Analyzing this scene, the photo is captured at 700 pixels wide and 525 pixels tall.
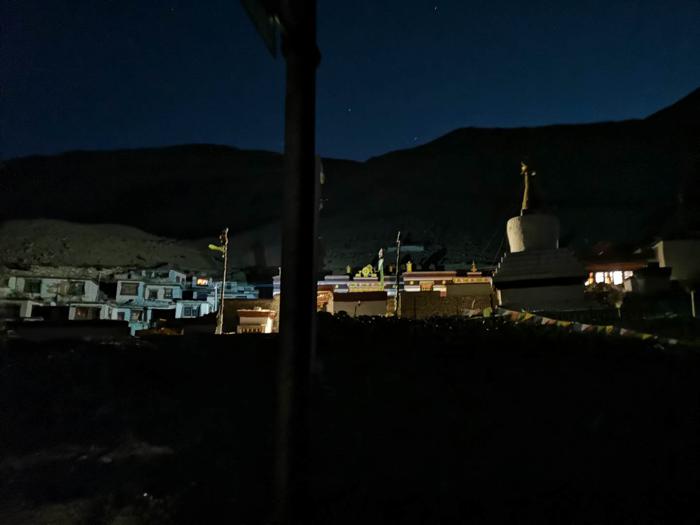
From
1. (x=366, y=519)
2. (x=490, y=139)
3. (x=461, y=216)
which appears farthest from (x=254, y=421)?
(x=490, y=139)

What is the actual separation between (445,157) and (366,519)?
119344mm

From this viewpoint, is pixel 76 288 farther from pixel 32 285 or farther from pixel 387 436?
pixel 387 436

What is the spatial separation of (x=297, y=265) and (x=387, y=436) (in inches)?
100.0

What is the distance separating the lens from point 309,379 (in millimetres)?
2596

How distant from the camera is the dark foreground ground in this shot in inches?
128

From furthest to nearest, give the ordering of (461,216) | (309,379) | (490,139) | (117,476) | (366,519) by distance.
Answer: (490,139), (461,216), (117,476), (366,519), (309,379)

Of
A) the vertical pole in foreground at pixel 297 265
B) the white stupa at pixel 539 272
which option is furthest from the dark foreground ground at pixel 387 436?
the white stupa at pixel 539 272

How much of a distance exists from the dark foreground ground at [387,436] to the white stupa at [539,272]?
8118 mm

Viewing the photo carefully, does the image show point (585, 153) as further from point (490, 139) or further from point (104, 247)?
point (104, 247)

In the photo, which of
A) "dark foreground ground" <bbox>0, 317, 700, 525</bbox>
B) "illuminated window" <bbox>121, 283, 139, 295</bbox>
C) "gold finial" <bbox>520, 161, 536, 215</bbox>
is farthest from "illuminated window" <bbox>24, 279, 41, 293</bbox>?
"gold finial" <bbox>520, 161, 536, 215</bbox>

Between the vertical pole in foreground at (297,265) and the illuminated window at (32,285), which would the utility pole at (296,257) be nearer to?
the vertical pole in foreground at (297,265)

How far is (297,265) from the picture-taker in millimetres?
2590

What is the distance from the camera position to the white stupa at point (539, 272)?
1416cm

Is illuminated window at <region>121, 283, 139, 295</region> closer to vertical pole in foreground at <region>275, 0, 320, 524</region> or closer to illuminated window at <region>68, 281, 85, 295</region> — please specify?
illuminated window at <region>68, 281, 85, 295</region>
